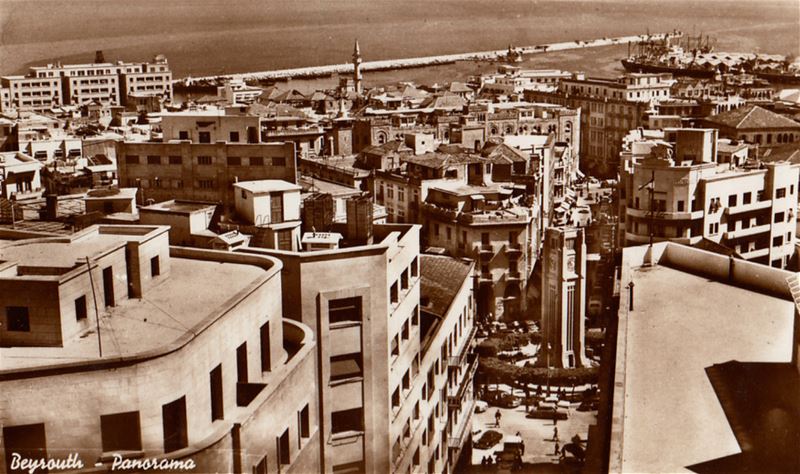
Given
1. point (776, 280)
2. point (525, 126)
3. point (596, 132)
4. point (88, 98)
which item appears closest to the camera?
point (776, 280)

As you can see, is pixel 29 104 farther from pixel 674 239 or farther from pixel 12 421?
pixel 12 421

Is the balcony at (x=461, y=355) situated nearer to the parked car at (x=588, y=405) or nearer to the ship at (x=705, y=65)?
the parked car at (x=588, y=405)

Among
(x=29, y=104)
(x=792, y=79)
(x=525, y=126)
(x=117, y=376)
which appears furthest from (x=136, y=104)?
(x=117, y=376)

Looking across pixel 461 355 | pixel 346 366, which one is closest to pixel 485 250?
pixel 461 355

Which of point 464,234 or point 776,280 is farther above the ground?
point 776,280

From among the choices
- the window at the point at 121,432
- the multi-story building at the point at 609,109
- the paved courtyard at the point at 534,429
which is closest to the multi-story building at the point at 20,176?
the paved courtyard at the point at 534,429

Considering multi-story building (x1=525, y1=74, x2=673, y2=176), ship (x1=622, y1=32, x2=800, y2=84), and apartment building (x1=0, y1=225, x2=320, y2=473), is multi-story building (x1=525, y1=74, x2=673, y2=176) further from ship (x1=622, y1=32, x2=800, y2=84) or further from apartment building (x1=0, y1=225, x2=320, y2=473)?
apartment building (x1=0, y1=225, x2=320, y2=473)

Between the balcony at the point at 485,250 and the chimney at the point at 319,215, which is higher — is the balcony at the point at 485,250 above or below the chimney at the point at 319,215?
below

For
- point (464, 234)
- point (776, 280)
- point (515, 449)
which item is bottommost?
point (515, 449)
